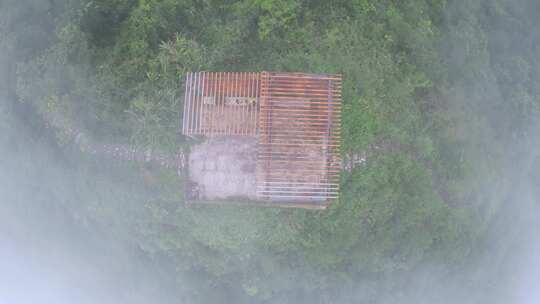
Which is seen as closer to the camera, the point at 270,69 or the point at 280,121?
A: the point at 280,121

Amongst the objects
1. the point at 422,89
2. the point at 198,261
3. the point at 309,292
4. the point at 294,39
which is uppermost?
the point at 294,39

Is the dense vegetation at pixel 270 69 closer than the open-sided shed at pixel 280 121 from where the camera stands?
No

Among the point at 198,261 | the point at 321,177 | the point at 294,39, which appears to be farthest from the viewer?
the point at 198,261

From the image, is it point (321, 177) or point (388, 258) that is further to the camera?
point (388, 258)

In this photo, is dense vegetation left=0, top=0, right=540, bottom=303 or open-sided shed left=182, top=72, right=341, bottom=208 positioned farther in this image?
dense vegetation left=0, top=0, right=540, bottom=303

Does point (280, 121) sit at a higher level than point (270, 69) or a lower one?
lower

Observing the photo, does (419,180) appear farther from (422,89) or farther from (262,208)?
(262,208)

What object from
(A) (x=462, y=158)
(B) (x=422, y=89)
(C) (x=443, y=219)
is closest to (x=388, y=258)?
(C) (x=443, y=219)

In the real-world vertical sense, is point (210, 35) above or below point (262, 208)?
above
